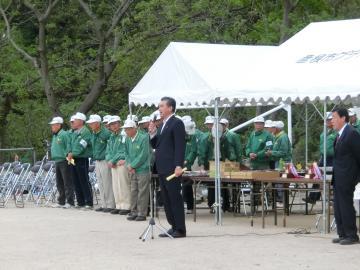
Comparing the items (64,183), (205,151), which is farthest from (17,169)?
(205,151)

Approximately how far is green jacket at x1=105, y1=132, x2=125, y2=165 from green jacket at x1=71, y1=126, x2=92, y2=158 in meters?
0.91

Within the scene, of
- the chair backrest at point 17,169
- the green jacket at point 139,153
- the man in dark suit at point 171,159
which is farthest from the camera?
the chair backrest at point 17,169

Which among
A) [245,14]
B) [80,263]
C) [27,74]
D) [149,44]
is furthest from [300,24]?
[80,263]

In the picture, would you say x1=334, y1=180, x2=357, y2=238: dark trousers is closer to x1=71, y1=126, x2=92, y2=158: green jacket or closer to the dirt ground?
the dirt ground

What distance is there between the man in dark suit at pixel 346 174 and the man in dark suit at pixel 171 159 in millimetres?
2225

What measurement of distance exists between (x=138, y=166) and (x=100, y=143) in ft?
8.49

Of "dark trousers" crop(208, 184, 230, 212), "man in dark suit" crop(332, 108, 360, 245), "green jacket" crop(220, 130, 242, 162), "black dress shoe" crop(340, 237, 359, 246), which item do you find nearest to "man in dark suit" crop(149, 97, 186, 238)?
"man in dark suit" crop(332, 108, 360, 245)

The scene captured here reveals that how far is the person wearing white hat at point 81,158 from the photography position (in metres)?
18.5

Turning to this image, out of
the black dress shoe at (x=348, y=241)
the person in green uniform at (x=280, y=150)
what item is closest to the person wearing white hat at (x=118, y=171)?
the person in green uniform at (x=280, y=150)

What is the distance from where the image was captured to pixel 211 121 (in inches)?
713

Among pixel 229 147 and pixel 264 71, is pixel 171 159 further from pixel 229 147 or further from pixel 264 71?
pixel 229 147

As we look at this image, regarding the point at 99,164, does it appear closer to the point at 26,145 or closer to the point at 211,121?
the point at 211,121

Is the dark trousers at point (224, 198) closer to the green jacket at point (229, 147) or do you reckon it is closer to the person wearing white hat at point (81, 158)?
the green jacket at point (229, 147)

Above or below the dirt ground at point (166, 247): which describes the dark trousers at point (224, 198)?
above
